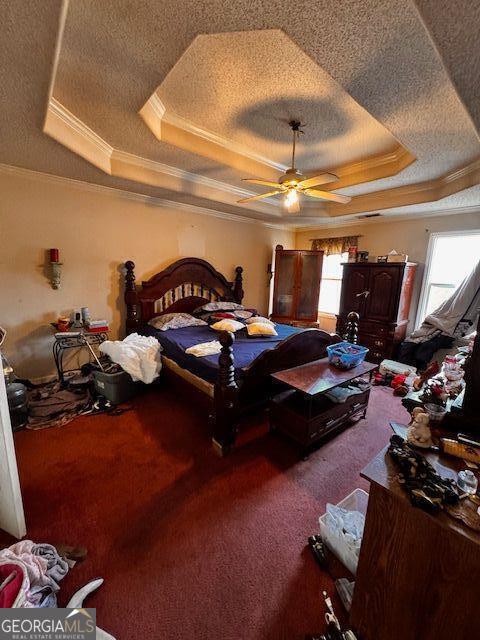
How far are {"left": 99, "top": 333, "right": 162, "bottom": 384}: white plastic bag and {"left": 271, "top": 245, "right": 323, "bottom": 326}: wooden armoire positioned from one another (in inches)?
108

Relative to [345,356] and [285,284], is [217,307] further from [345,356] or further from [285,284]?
[345,356]

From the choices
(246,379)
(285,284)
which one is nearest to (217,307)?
(285,284)

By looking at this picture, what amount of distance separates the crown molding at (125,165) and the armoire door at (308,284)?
1279 millimetres

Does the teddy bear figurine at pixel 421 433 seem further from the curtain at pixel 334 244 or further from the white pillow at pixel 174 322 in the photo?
the curtain at pixel 334 244

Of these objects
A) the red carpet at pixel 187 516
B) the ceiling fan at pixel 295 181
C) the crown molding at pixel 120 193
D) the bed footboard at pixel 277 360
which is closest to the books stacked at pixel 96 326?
the red carpet at pixel 187 516

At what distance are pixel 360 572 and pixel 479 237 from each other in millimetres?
4310

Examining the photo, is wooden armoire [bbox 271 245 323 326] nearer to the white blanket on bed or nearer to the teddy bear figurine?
the white blanket on bed

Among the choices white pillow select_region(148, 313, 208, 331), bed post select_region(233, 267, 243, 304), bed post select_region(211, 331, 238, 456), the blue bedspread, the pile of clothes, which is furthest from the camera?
bed post select_region(233, 267, 243, 304)

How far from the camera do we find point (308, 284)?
15.8 ft

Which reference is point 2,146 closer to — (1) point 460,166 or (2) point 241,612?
(2) point 241,612

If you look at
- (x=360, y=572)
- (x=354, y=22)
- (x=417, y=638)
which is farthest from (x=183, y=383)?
(x=354, y=22)

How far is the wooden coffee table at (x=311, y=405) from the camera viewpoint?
78.3 inches

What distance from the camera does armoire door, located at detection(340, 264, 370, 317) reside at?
4.08 meters

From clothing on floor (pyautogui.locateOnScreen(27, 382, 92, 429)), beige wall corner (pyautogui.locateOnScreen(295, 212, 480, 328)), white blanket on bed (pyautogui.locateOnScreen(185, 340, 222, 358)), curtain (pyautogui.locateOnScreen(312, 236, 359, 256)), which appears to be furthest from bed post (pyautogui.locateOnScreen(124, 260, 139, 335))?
beige wall corner (pyautogui.locateOnScreen(295, 212, 480, 328))
